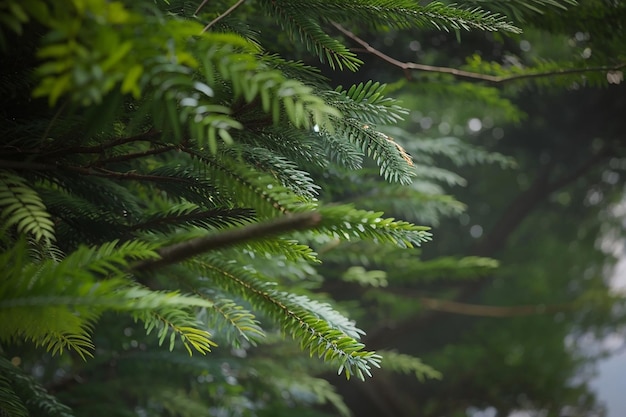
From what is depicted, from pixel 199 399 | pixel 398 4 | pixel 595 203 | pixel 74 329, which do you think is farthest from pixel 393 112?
pixel 595 203

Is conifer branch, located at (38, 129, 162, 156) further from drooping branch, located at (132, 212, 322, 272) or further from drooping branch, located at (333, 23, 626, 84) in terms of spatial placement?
drooping branch, located at (333, 23, 626, 84)

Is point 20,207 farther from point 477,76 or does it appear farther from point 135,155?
point 477,76

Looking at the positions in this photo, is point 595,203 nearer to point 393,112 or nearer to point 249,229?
point 393,112

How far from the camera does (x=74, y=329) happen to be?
301mm

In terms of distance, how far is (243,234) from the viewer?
27 cm

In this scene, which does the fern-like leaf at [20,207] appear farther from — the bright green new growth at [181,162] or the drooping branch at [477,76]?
the drooping branch at [477,76]

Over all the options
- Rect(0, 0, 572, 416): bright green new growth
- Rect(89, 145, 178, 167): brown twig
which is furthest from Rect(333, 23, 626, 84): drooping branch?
Rect(89, 145, 178, 167): brown twig

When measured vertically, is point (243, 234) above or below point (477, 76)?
below

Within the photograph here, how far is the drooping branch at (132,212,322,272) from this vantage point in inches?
9.5

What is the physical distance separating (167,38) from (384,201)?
2.78 feet

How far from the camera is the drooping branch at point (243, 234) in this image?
0.24 metres

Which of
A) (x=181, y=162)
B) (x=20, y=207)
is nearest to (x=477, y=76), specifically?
(x=181, y=162)

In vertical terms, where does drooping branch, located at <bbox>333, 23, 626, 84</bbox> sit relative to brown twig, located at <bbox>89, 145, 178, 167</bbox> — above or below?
above

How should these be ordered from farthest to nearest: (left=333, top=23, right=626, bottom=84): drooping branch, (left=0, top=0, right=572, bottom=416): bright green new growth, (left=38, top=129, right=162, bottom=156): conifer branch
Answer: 1. (left=333, top=23, right=626, bottom=84): drooping branch
2. (left=38, top=129, right=162, bottom=156): conifer branch
3. (left=0, top=0, right=572, bottom=416): bright green new growth
